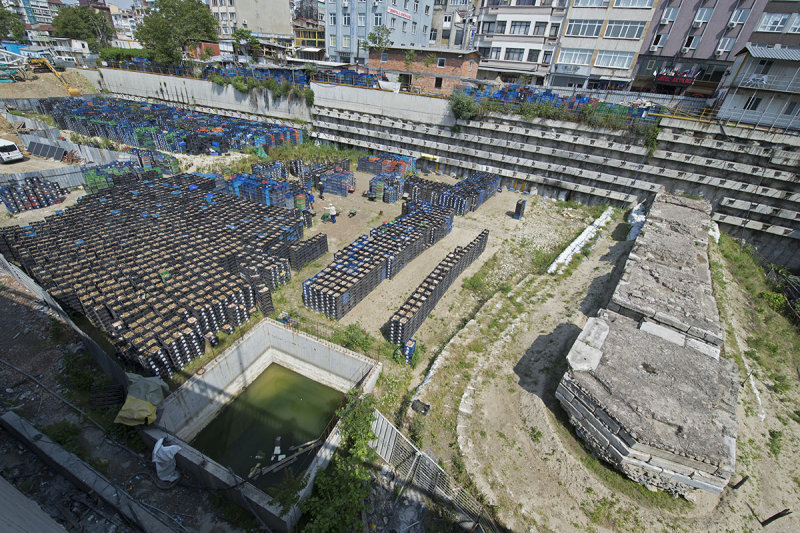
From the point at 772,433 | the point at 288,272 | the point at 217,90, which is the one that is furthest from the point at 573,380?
the point at 217,90

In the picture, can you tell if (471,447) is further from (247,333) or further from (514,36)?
(514,36)

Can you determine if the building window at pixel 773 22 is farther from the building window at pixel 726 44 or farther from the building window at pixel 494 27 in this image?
the building window at pixel 494 27

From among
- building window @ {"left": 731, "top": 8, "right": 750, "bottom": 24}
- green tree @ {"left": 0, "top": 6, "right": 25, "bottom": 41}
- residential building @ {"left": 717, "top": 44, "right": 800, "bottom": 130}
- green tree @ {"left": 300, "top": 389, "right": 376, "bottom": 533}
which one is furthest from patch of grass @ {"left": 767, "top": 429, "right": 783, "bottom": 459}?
green tree @ {"left": 0, "top": 6, "right": 25, "bottom": 41}

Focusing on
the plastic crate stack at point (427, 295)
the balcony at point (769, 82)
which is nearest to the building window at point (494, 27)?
the balcony at point (769, 82)

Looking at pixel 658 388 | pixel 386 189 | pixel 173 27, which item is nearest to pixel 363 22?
pixel 173 27

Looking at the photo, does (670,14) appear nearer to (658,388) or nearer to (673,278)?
(673,278)
